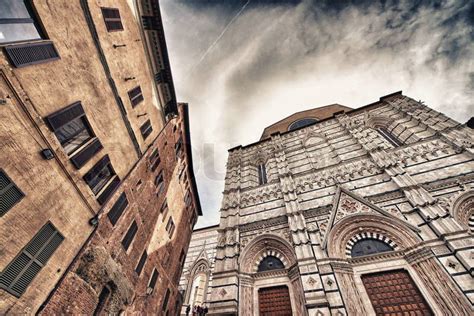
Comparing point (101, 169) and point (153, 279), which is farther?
point (153, 279)

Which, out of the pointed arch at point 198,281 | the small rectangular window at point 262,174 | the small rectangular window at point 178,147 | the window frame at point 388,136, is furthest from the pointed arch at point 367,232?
the small rectangular window at point 178,147

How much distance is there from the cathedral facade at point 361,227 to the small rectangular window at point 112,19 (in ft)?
39.0

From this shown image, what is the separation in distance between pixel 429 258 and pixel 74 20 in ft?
53.9

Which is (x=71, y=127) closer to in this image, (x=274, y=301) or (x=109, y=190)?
(x=109, y=190)

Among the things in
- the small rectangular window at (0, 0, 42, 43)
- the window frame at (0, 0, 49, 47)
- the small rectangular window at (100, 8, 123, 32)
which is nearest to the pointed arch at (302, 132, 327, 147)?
the small rectangular window at (100, 8, 123, 32)

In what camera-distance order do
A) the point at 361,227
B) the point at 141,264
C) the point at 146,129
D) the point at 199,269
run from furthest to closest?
1. the point at 199,269
2. the point at 146,129
3. the point at 141,264
4. the point at 361,227

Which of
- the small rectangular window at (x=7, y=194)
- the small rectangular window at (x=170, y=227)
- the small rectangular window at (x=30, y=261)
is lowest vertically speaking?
the small rectangular window at (x=30, y=261)

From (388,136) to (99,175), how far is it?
17871 mm

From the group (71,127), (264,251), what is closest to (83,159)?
(71,127)

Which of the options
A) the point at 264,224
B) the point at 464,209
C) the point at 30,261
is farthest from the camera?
the point at 264,224

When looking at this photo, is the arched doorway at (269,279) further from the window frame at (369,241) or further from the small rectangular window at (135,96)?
the small rectangular window at (135,96)

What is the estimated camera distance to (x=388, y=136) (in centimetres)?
1355

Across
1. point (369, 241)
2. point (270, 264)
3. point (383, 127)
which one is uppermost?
point (383, 127)

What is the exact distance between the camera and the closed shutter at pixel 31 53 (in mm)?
5285
